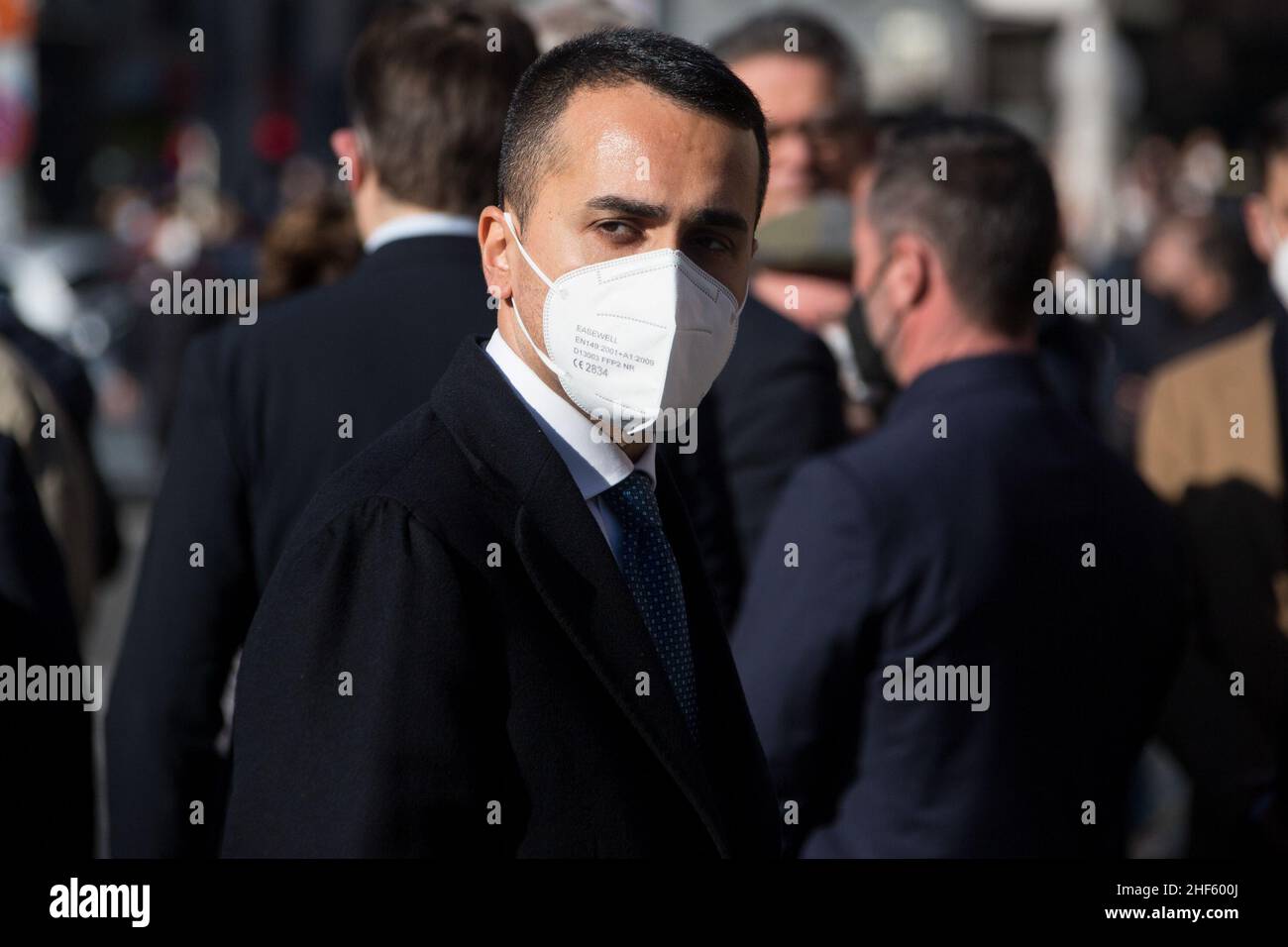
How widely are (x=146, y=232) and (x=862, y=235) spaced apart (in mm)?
15845

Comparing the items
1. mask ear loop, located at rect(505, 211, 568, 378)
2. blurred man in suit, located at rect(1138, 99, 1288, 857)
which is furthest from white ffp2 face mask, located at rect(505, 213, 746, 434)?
blurred man in suit, located at rect(1138, 99, 1288, 857)

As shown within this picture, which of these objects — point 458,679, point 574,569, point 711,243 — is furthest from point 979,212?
point 458,679

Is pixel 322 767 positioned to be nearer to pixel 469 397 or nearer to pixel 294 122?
pixel 469 397

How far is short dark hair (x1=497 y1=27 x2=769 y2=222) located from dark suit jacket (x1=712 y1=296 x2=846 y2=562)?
4.49 feet

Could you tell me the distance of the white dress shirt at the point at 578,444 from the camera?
6.91 ft

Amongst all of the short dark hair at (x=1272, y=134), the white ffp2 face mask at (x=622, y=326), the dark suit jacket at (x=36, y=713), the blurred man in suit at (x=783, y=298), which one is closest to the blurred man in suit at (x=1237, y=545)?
the short dark hair at (x=1272, y=134)

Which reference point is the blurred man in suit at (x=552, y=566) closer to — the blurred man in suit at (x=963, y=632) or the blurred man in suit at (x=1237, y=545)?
the blurred man in suit at (x=963, y=632)

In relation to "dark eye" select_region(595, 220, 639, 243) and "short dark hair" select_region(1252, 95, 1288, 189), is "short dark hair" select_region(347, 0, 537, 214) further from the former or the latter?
"short dark hair" select_region(1252, 95, 1288, 189)

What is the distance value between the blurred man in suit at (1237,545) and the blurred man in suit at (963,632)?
66 centimetres

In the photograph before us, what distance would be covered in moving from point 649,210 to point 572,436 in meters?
0.28

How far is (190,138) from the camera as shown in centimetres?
2614

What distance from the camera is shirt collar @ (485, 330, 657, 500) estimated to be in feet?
6.92

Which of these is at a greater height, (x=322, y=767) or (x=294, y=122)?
(x=294, y=122)
